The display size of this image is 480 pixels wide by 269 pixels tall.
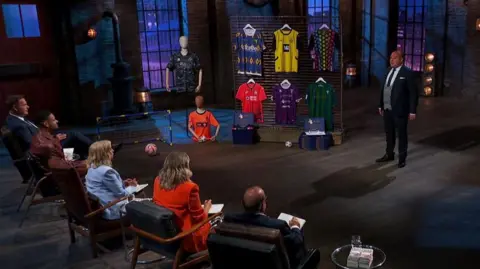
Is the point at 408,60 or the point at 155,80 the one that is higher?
the point at 408,60

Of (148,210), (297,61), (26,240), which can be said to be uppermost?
(297,61)

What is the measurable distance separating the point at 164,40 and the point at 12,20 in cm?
354

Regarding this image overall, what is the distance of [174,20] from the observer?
515 inches

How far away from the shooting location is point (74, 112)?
11.7 metres

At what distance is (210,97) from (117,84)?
2.68 m

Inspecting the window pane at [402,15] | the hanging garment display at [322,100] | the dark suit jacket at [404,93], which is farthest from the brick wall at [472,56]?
the dark suit jacket at [404,93]

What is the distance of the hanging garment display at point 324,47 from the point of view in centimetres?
905

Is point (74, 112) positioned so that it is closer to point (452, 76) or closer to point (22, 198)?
point (22, 198)

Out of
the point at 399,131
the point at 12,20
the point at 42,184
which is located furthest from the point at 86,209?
the point at 12,20

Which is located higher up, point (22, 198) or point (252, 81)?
point (252, 81)

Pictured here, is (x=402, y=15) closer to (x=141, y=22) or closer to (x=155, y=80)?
(x=155, y=80)

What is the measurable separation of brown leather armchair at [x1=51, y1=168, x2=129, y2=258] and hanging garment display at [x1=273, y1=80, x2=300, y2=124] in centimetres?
475

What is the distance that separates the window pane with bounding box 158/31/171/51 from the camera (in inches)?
511

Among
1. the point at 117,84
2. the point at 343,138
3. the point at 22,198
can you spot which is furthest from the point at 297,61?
the point at 22,198
